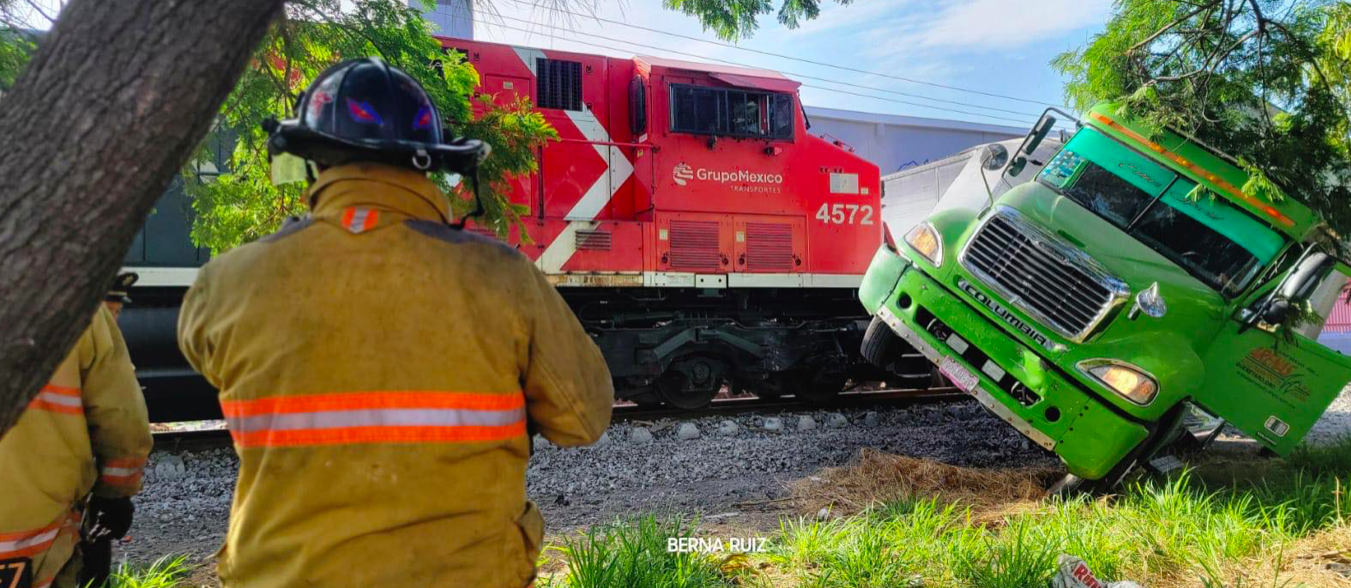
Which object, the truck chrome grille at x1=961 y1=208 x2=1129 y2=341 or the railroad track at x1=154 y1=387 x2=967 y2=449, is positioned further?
the railroad track at x1=154 y1=387 x2=967 y2=449

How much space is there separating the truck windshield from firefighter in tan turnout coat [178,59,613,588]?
521 cm

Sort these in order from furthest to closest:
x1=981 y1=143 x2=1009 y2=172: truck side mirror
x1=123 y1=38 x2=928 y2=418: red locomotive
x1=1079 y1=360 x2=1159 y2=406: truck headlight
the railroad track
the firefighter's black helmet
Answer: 1. x1=123 y1=38 x2=928 y2=418: red locomotive
2. the railroad track
3. x1=981 y1=143 x2=1009 y2=172: truck side mirror
4. x1=1079 y1=360 x2=1159 y2=406: truck headlight
5. the firefighter's black helmet

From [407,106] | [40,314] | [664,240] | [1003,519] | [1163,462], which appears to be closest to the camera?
[40,314]

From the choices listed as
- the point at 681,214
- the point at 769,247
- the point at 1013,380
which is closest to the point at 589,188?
the point at 681,214

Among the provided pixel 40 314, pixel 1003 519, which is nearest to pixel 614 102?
pixel 1003 519

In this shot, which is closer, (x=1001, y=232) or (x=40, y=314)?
(x=40, y=314)

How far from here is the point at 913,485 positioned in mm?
5344

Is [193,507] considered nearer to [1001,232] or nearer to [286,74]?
[286,74]

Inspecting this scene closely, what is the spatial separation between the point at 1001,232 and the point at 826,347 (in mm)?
3188

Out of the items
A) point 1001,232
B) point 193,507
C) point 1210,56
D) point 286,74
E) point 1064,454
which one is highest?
point 1210,56

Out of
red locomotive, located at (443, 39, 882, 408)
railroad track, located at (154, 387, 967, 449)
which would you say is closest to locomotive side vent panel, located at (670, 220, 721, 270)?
red locomotive, located at (443, 39, 882, 408)

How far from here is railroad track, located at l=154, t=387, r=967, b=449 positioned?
6.67m

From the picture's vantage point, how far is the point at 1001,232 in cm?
552

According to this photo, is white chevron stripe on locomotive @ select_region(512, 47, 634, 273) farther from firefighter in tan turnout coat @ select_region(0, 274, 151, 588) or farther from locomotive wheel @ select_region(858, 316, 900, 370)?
firefighter in tan turnout coat @ select_region(0, 274, 151, 588)
